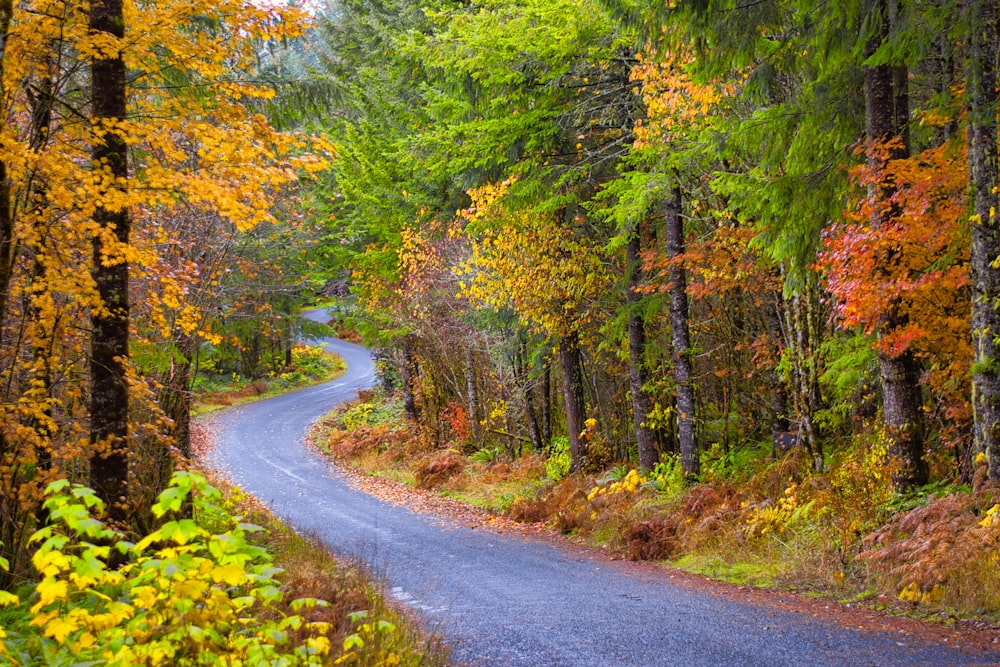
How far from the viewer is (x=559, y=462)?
17125 millimetres

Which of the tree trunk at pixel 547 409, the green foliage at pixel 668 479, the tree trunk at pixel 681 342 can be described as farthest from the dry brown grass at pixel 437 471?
the tree trunk at pixel 681 342

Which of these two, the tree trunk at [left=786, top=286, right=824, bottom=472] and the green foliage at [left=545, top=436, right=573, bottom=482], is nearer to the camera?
the tree trunk at [left=786, top=286, right=824, bottom=472]

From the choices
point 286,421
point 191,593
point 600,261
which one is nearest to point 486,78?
point 600,261

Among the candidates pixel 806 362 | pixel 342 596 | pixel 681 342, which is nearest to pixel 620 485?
pixel 681 342

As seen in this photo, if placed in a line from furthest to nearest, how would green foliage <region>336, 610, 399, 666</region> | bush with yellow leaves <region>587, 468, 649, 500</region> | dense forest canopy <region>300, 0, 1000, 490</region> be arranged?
bush with yellow leaves <region>587, 468, 649, 500</region>, dense forest canopy <region>300, 0, 1000, 490</region>, green foliage <region>336, 610, 399, 666</region>

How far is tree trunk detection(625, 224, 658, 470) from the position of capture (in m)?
13.9

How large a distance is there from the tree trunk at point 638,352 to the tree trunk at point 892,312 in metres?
5.27

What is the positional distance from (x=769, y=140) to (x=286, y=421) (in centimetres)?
2569

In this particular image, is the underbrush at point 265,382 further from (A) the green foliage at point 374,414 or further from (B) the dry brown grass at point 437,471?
(B) the dry brown grass at point 437,471

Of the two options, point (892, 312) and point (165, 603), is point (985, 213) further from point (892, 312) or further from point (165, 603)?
point (165, 603)

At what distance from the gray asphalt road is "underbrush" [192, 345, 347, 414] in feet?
70.9

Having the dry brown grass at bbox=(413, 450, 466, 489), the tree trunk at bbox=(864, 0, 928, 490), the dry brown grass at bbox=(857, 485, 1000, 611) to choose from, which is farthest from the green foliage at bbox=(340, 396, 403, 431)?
the dry brown grass at bbox=(857, 485, 1000, 611)

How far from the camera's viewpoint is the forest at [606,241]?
662 cm

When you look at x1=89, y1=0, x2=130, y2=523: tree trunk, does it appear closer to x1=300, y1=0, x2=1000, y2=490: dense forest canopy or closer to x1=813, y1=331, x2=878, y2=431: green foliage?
x1=300, y1=0, x2=1000, y2=490: dense forest canopy
